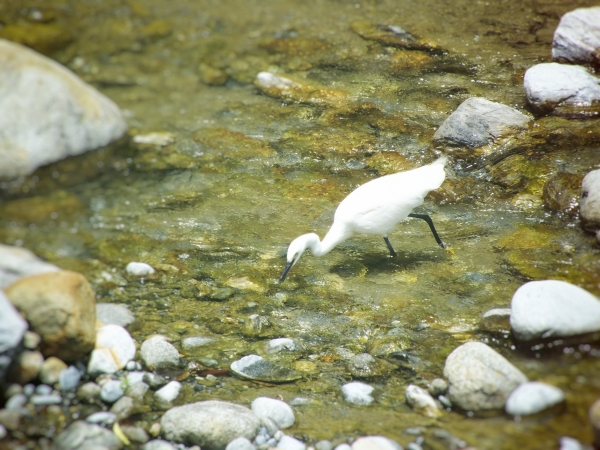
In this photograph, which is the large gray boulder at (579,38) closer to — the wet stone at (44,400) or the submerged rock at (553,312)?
the submerged rock at (553,312)

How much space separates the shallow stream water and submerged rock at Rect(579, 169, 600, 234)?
0.11 meters

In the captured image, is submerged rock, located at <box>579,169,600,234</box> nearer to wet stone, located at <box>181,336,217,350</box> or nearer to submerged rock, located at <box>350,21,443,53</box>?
wet stone, located at <box>181,336,217,350</box>

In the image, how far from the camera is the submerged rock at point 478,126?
5.21m

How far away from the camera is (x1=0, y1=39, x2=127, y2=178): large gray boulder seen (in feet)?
16.5

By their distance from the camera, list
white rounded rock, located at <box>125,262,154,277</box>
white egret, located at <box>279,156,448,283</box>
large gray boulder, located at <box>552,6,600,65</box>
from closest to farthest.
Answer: white egret, located at <box>279,156,448,283</box> → white rounded rock, located at <box>125,262,154,277</box> → large gray boulder, located at <box>552,6,600,65</box>

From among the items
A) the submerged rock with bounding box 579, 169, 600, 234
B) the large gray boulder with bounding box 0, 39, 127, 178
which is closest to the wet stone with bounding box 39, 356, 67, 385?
the large gray boulder with bounding box 0, 39, 127, 178

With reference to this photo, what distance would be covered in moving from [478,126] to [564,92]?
0.91 meters

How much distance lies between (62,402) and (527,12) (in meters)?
7.45

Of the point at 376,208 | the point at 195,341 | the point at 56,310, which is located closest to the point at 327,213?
the point at 376,208

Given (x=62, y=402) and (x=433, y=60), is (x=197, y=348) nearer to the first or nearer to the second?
(x=62, y=402)

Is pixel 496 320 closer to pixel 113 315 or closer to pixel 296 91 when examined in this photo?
pixel 113 315

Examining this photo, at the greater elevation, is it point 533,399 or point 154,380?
point 533,399

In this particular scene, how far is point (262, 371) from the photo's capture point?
139 inches

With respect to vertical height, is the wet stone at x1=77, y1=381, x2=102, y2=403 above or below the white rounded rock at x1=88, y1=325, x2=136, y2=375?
below
